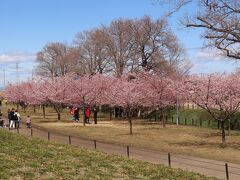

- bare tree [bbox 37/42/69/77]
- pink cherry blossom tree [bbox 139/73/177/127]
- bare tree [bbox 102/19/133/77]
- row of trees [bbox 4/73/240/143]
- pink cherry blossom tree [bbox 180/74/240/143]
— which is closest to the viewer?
pink cherry blossom tree [bbox 180/74/240/143]

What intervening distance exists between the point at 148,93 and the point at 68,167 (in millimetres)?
35022

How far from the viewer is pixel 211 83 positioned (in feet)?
117

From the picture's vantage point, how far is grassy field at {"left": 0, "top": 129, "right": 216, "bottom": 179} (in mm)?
12609

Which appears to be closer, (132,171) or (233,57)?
(132,171)

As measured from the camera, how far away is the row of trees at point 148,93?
3212cm

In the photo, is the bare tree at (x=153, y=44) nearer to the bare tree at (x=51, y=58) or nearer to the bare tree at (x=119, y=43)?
the bare tree at (x=119, y=43)

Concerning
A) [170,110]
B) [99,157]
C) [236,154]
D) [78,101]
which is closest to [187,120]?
[170,110]

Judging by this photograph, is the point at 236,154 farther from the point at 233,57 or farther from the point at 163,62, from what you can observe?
the point at 163,62

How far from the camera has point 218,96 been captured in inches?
1227

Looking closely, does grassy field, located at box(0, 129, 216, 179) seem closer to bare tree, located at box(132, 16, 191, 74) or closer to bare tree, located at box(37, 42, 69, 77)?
bare tree, located at box(132, 16, 191, 74)

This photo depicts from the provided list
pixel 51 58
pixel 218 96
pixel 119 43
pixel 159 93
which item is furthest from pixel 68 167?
pixel 51 58

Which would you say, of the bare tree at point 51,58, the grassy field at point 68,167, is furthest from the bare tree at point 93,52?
the grassy field at point 68,167

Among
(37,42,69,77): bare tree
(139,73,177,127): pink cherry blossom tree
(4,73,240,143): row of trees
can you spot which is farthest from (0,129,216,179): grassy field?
(37,42,69,77): bare tree

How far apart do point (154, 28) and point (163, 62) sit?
530cm
